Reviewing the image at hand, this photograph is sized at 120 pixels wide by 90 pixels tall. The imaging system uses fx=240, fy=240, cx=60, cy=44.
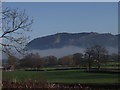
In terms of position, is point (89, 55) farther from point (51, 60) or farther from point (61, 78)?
point (61, 78)

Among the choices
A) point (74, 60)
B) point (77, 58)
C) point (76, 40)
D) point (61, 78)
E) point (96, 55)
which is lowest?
point (61, 78)

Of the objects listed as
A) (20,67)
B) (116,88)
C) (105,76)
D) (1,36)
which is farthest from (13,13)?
(105,76)

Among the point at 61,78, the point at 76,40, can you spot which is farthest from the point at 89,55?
the point at 61,78

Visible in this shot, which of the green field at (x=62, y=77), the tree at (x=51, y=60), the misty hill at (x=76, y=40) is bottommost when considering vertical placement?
the green field at (x=62, y=77)

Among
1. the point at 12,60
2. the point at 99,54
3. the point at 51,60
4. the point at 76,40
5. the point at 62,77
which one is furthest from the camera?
the point at 62,77

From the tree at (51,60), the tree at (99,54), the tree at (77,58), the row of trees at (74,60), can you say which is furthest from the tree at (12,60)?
the tree at (99,54)

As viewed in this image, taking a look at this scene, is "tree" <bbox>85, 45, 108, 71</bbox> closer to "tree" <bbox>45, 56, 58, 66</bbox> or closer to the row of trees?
the row of trees

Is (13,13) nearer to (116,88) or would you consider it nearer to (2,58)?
(2,58)

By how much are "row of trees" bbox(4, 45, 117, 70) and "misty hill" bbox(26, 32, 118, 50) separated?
581 millimetres

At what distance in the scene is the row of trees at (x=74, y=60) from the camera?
10.1 meters

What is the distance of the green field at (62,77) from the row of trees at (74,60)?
49 centimetres

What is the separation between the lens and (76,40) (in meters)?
14.5

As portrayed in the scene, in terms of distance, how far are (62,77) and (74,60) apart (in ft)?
13.3

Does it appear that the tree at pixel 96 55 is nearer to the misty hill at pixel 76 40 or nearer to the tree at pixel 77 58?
the tree at pixel 77 58
